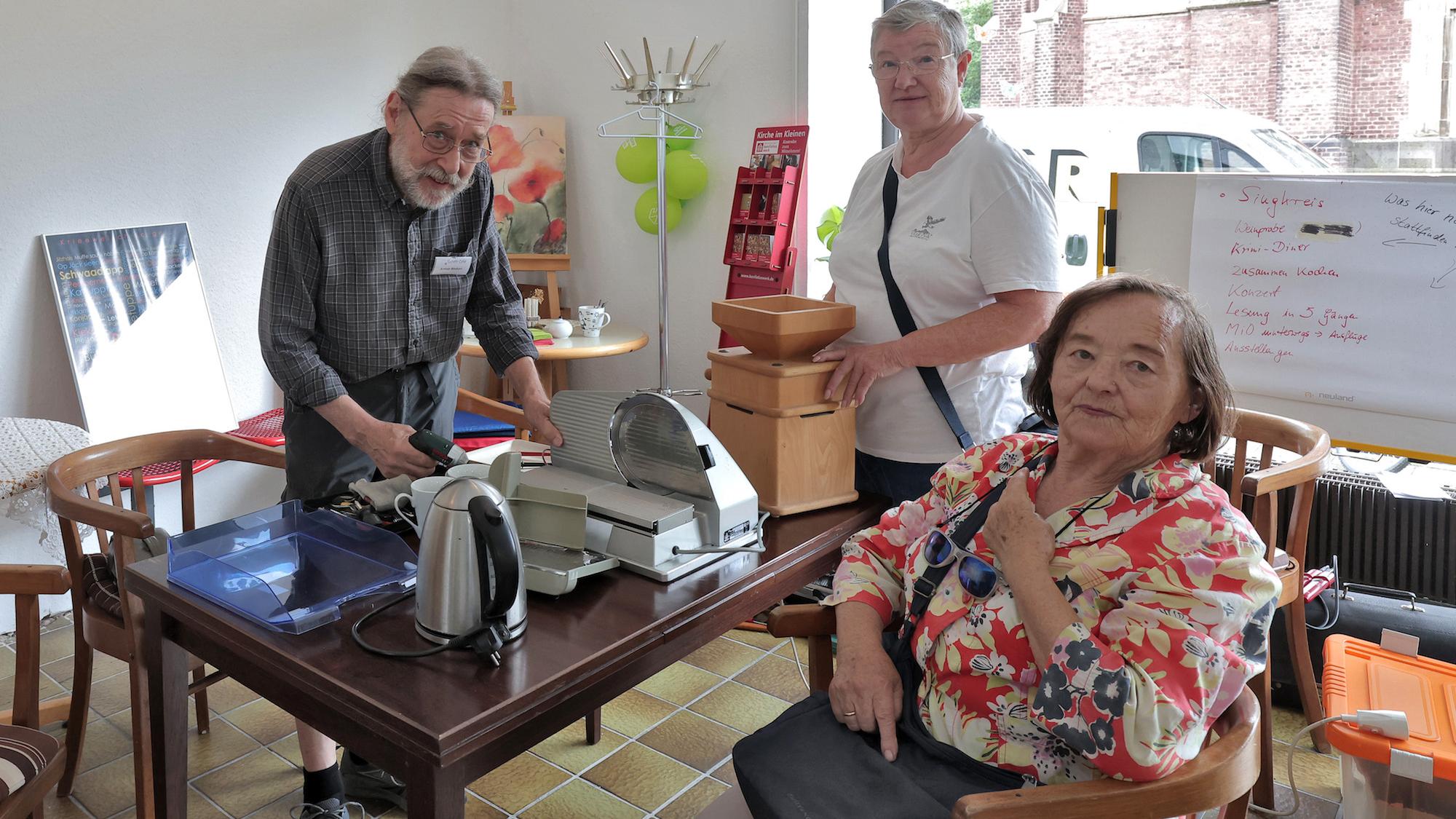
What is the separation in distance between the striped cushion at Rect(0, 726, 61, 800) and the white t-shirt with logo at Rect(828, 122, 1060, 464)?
1.58 meters

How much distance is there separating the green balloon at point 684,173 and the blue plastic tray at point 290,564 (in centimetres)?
254

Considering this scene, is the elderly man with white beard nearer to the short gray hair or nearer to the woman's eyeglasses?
the woman's eyeglasses

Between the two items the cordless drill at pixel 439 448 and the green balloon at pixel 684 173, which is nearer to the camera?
the cordless drill at pixel 439 448

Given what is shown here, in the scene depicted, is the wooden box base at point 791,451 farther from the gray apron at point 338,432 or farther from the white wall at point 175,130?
the white wall at point 175,130

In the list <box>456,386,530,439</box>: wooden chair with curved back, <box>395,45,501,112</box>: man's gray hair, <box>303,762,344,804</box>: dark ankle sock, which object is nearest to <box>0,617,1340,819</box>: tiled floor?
<box>303,762,344,804</box>: dark ankle sock

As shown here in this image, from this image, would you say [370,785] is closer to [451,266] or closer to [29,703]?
[29,703]

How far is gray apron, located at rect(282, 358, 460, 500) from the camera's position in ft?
7.47

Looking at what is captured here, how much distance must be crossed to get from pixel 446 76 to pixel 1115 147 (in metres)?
2.32

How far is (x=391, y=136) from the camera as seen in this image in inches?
86.0

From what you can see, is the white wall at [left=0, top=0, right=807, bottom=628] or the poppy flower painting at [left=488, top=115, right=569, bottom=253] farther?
the poppy flower painting at [left=488, top=115, right=569, bottom=253]

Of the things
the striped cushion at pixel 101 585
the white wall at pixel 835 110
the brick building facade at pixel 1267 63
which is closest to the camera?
the striped cushion at pixel 101 585

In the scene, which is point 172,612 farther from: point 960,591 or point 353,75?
point 353,75

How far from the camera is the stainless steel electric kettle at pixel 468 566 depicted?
1.37m

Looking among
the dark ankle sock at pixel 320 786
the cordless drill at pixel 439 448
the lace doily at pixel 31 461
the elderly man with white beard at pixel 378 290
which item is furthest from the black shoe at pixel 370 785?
the lace doily at pixel 31 461
